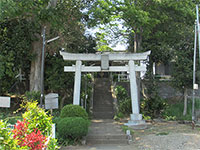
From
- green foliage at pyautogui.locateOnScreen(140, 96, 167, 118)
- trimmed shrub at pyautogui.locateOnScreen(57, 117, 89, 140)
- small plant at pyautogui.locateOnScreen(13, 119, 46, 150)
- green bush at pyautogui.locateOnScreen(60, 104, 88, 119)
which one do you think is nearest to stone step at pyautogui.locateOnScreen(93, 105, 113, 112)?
green foliage at pyautogui.locateOnScreen(140, 96, 167, 118)

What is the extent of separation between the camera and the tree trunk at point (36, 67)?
713 inches

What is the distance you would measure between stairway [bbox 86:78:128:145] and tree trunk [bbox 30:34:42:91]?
5639 mm

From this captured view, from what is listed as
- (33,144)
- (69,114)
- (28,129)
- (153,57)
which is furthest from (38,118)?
(153,57)

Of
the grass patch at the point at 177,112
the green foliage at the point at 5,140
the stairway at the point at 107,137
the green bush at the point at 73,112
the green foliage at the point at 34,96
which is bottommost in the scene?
the stairway at the point at 107,137

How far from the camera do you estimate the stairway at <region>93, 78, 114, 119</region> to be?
18469 mm

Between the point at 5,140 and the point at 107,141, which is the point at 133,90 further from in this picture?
the point at 5,140

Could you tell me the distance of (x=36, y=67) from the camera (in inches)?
720

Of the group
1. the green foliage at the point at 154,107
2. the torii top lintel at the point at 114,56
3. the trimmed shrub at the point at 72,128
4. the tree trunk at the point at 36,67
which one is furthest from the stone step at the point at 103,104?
the trimmed shrub at the point at 72,128

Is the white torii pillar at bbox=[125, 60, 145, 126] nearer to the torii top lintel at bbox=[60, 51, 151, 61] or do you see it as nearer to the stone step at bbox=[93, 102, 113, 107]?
the torii top lintel at bbox=[60, 51, 151, 61]

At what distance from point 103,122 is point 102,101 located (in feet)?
17.4

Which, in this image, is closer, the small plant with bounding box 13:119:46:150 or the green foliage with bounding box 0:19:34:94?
the small plant with bounding box 13:119:46:150

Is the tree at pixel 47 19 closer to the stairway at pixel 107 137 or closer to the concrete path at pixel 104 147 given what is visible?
the stairway at pixel 107 137

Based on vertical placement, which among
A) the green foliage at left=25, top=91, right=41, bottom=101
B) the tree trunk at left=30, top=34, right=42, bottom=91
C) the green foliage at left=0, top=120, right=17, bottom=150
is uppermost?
the tree trunk at left=30, top=34, right=42, bottom=91

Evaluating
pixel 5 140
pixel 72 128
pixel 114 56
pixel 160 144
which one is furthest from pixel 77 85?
pixel 5 140
